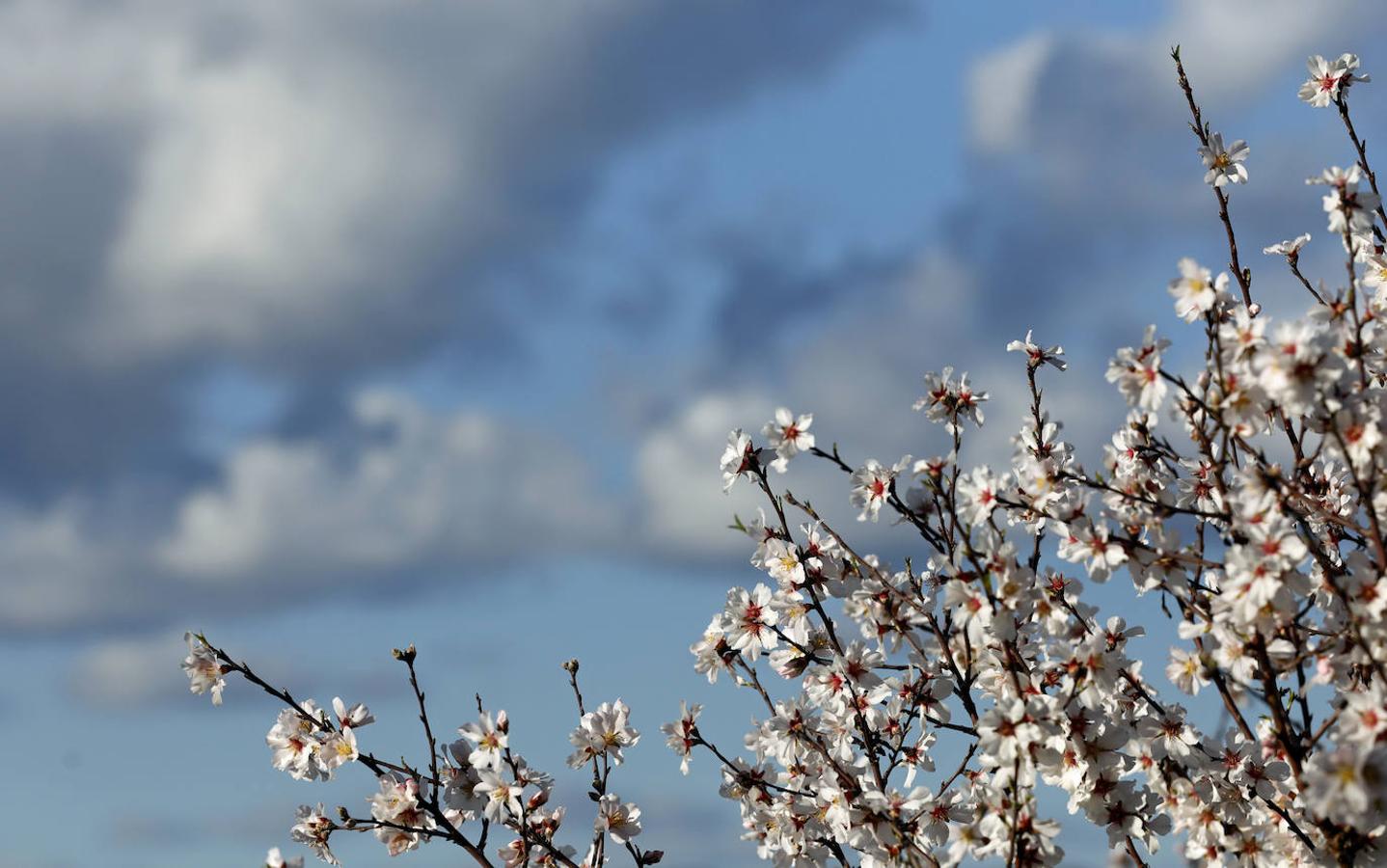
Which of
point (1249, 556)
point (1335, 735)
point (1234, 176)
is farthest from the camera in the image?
point (1234, 176)

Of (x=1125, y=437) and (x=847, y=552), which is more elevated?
(x=1125, y=437)

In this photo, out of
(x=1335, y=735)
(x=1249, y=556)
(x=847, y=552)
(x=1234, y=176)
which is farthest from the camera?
(x=1234, y=176)

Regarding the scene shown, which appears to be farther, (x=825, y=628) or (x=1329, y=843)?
(x=825, y=628)

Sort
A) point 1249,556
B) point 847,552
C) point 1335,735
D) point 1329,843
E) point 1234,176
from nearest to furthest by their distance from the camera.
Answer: point 1335,735, point 1249,556, point 1329,843, point 847,552, point 1234,176

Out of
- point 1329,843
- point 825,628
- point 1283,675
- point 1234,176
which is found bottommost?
point 1329,843

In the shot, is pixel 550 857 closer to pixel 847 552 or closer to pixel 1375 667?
pixel 847 552

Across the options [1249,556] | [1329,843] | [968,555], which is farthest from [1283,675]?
[968,555]

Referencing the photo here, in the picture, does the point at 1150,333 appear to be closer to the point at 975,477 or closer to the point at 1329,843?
the point at 975,477

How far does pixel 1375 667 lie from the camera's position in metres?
4.24

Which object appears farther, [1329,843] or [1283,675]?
[1283,675]

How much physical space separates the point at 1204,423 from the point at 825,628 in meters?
1.64

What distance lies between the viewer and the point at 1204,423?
4973mm

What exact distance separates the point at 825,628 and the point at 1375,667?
203 centimetres

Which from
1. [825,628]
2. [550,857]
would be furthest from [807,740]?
[550,857]
